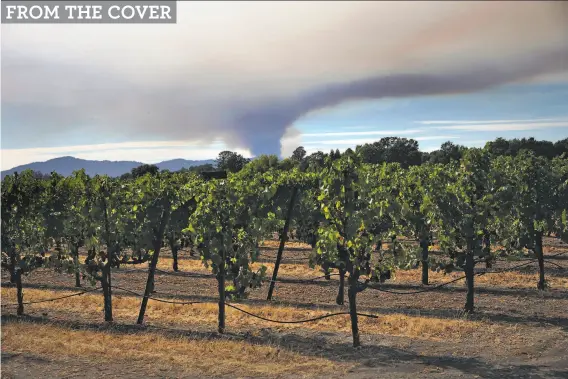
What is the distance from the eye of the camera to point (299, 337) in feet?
Result: 52.1

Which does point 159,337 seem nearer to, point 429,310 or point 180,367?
point 180,367

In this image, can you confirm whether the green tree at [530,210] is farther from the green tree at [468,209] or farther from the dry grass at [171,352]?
the dry grass at [171,352]

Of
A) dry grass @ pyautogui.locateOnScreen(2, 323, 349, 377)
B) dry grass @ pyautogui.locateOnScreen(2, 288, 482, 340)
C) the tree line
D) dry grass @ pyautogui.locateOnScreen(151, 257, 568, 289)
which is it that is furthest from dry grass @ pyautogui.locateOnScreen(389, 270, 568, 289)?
dry grass @ pyautogui.locateOnScreen(2, 323, 349, 377)

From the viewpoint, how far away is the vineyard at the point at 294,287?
13.5 metres

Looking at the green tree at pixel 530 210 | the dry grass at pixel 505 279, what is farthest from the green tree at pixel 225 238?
the green tree at pixel 530 210

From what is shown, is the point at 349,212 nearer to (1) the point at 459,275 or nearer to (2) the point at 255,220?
(2) the point at 255,220

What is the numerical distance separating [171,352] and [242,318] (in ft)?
15.9

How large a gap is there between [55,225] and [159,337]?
331 inches

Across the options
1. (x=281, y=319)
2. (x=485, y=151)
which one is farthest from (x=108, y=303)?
(x=485, y=151)

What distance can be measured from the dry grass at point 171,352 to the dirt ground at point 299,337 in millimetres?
31

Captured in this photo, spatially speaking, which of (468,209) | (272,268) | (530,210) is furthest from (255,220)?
(272,268)

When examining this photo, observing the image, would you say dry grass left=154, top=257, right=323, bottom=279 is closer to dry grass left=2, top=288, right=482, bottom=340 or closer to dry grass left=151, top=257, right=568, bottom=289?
dry grass left=151, top=257, right=568, bottom=289

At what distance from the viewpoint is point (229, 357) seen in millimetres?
13695

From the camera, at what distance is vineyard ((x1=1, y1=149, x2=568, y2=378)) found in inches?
531
